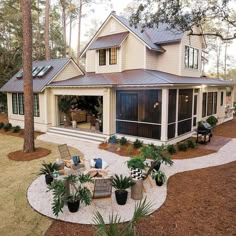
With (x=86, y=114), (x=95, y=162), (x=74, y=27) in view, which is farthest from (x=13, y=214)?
(x=74, y=27)

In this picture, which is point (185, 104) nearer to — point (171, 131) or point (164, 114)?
point (171, 131)

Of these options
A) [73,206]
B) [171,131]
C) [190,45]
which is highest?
[190,45]

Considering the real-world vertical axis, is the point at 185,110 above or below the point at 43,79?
below

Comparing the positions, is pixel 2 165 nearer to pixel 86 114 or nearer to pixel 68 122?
pixel 68 122

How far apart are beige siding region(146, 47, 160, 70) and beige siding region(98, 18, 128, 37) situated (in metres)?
2.53

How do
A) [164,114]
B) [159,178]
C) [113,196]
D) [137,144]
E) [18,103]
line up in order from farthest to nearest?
[18,103], [137,144], [164,114], [159,178], [113,196]

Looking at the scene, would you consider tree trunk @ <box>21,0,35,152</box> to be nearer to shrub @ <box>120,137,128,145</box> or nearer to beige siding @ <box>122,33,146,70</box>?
shrub @ <box>120,137,128,145</box>

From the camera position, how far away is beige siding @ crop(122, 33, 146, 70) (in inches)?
591

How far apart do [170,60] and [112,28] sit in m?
4.94

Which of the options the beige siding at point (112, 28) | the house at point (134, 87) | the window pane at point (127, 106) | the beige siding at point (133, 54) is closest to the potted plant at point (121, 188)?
the house at point (134, 87)

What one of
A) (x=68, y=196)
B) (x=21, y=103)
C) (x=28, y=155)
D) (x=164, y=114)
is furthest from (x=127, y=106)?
(x=21, y=103)

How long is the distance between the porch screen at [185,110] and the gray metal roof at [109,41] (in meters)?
5.45

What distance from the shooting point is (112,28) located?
16734 millimetres

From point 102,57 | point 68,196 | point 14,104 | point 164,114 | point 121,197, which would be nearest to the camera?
point 68,196
